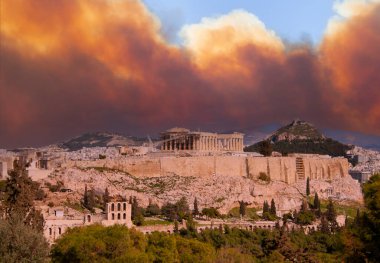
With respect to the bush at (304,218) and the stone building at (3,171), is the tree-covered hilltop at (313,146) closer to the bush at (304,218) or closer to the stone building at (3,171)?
the bush at (304,218)

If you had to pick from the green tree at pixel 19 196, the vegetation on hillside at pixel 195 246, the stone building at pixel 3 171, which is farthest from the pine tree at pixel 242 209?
the green tree at pixel 19 196

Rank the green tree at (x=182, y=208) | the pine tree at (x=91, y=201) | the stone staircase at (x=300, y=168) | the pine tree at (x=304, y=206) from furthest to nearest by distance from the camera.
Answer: the stone staircase at (x=300, y=168) → the pine tree at (x=304, y=206) → the green tree at (x=182, y=208) → the pine tree at (x=91, y=201)

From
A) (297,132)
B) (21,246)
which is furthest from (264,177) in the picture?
(297,132)

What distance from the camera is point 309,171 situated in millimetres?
93438

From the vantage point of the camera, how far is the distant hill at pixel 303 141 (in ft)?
434

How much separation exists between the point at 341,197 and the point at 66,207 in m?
38.1

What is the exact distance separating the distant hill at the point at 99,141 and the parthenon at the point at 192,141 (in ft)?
146

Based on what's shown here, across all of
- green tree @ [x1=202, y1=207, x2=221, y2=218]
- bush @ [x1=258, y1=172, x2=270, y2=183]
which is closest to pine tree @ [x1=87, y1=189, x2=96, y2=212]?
green tree @ [x1=202, y1=207, x2=221, y2=218]

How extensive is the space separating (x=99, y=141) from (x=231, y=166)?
236 ft

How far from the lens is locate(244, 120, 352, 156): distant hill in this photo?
132375 millimetres

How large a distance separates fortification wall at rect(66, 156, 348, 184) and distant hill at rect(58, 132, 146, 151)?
50.0 m

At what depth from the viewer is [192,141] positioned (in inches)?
3610

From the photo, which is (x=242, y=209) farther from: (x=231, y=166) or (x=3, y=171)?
(x=3, y=171)

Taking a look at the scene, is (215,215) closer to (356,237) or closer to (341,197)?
(341,197)
